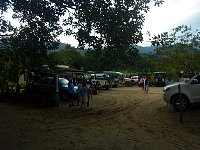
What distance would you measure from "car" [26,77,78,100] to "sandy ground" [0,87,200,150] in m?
3.68

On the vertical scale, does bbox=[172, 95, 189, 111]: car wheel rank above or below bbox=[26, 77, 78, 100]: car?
below

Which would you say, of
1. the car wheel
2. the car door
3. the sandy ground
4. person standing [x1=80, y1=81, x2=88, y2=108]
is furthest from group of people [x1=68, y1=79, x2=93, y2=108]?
the car door

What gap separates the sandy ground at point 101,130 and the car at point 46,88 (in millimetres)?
3677

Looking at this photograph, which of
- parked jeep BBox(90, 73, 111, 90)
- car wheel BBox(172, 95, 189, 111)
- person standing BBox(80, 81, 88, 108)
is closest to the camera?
car wheel BBox(172, 95, 189, 111)

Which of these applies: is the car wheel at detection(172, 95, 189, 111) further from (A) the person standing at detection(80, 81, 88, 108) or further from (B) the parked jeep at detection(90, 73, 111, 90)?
(B) the parked jeep at detection(90, 73, 111, 90)

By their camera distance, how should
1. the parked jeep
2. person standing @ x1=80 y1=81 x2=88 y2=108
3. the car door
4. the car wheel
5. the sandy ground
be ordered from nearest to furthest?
the sandy ground
the car door
the car wheel
person standing @ x1=80 y1=81 x2=88 y2=108
the parked jeep

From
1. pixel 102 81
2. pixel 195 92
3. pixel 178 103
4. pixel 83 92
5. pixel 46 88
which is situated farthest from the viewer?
pixel 102 81

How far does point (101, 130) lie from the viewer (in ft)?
43.8

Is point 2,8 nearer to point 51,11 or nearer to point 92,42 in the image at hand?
point 51,11

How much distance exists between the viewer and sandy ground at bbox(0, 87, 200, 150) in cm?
1080

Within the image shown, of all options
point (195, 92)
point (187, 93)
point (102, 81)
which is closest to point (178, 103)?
point (187, 93)

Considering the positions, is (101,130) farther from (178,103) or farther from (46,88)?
(46,88)

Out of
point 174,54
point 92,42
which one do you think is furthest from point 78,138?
point 174,54

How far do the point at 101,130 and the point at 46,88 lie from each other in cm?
1077
